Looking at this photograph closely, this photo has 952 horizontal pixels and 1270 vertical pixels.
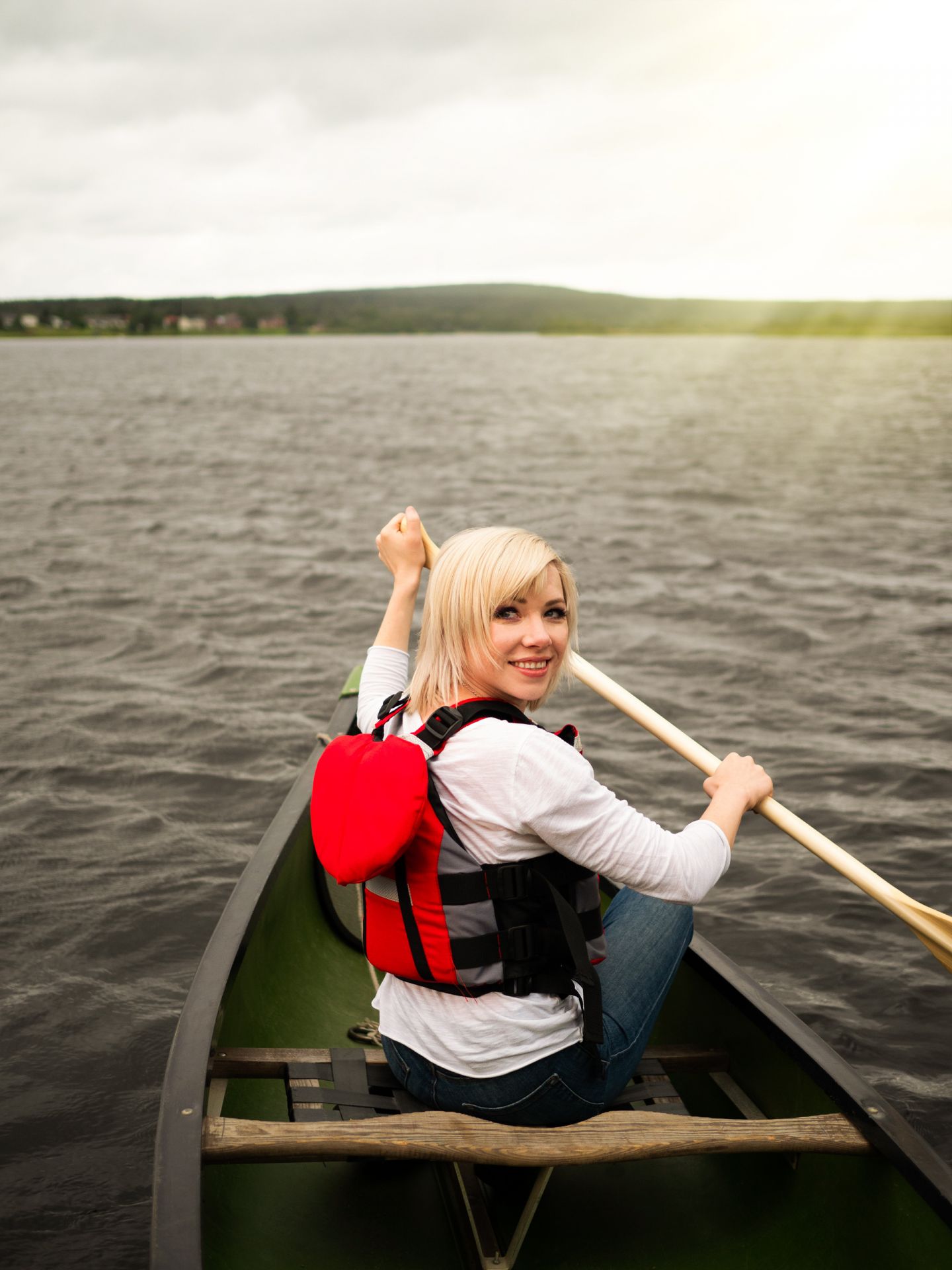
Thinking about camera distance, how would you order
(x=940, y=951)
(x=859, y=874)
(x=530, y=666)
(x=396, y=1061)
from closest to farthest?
(x=530, y=666)
(x=396, y=1061)
(x=859, y=874)
(x=940, y=951)

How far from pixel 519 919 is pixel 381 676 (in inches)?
38.9

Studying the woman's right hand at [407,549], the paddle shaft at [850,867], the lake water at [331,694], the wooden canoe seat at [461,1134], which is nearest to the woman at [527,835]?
the wooden canoe seat at [461,1134]

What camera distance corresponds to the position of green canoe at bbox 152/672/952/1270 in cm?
247

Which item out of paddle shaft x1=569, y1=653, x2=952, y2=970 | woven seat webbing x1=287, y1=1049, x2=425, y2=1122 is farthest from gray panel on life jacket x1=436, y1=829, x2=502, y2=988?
paddle shaft x1=569, y1=653, x2=952, y2=970

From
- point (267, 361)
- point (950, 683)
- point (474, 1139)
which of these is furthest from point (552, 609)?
point (267, 361)

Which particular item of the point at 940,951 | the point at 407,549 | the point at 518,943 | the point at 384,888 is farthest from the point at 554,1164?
the point at 407,549

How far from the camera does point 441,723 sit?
2.40 metres

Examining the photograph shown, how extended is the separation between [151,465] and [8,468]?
2901 millimetres

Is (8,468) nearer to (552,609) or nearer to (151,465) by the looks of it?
(151,465)

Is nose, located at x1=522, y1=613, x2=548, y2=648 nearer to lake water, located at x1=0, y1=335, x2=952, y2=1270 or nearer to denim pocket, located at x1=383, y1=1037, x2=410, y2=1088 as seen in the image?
denim pocket, located at x1=383, y1=1037, x2=410, y2=1088

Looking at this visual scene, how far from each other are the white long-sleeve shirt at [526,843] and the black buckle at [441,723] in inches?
1.2

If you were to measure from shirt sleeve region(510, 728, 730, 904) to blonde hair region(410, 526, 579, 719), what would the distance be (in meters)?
0.26

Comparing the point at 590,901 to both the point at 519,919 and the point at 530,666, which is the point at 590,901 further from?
the point at 530,666

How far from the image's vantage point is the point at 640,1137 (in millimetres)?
2535
